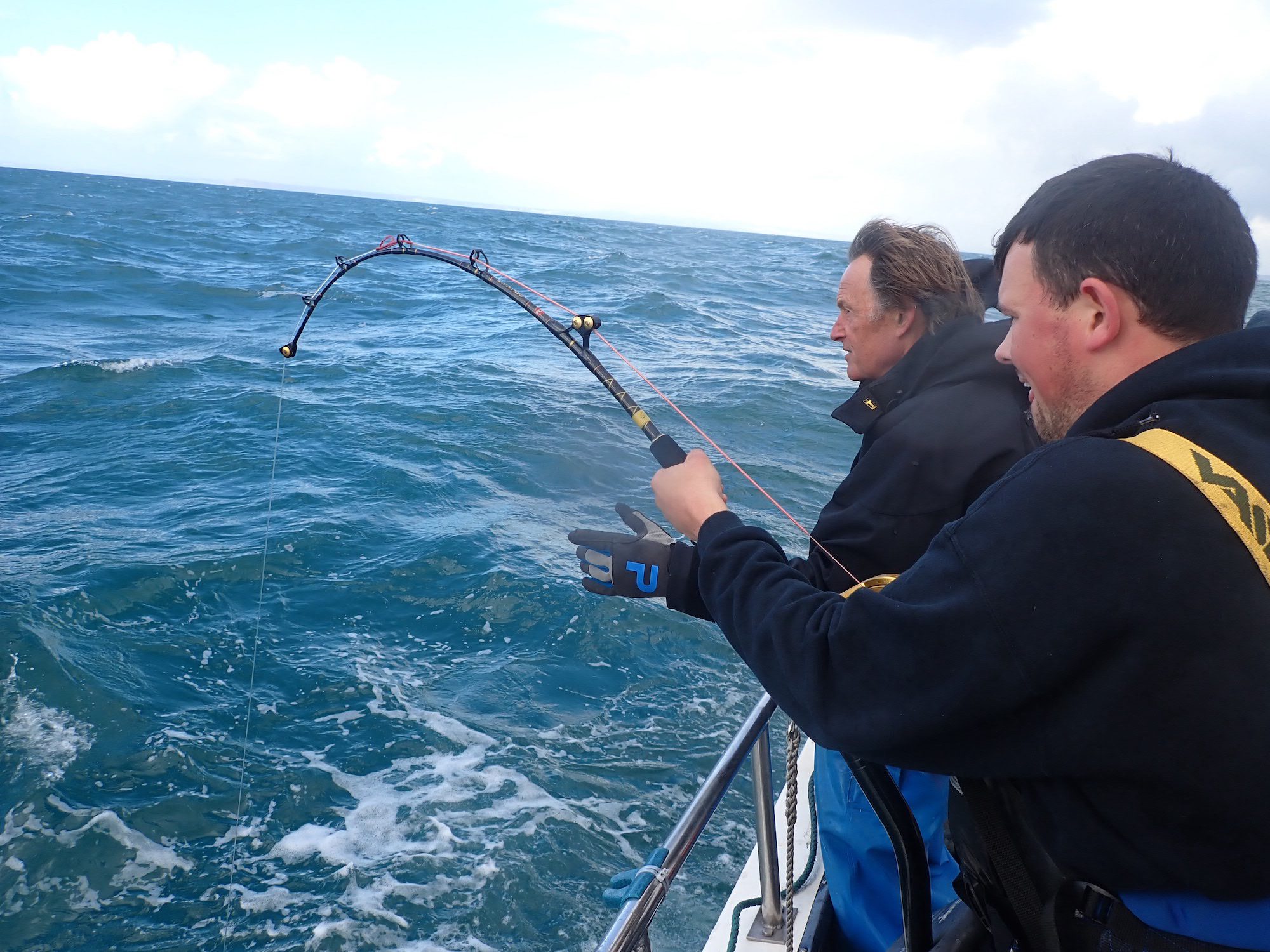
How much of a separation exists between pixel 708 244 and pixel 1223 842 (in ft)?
177

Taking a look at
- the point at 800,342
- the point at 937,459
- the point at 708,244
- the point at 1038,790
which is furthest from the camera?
the point at 708,244

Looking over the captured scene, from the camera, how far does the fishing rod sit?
76.5 inches

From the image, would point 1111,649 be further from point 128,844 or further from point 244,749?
point 244,749

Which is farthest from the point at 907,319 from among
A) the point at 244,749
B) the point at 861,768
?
the point at 244,749

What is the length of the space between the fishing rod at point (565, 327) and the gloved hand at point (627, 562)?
0.87 feet

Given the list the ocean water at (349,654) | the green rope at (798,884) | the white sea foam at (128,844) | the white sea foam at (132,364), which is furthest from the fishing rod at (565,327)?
the white sea foam at (132,364)

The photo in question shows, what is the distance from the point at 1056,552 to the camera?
2.65ft

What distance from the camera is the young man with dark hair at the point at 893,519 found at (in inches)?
67.1

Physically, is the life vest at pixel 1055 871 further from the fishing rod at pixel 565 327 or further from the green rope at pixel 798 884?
the fishing rod at pixel 565 327

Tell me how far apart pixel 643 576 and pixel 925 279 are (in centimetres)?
127

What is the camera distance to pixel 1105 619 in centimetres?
79

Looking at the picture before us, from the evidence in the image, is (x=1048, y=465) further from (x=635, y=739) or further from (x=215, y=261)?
(x=215, y=261)

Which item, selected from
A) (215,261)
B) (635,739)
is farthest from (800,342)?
(215,261)

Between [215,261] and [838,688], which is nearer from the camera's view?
[838,688]
